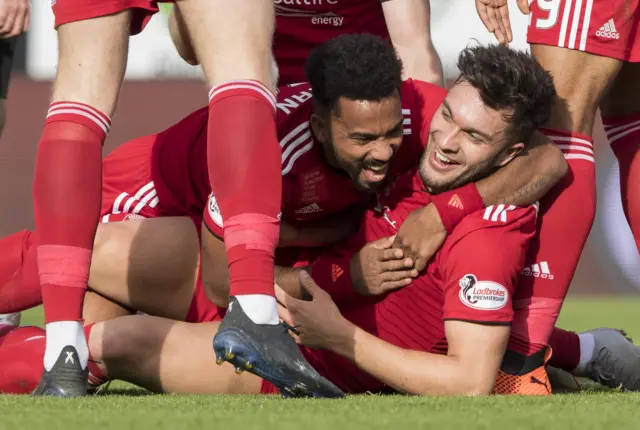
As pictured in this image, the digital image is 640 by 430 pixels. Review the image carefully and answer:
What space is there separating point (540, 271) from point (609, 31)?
773mm

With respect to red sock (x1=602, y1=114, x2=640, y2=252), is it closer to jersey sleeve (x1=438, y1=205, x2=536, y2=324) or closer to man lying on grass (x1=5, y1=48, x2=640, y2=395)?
man lying on grass (x1=5, y1=48, x2=640, y2=395)

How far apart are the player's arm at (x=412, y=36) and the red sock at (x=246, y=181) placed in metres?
1.52

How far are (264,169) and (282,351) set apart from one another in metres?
0.41

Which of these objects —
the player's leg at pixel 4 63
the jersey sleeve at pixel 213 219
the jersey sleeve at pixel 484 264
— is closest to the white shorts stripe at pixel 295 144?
the jersey sleeve at pixel 213 219

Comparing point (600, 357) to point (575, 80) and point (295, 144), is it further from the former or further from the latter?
point (295, 144)

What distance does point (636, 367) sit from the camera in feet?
12.5

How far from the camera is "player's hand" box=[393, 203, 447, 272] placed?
10.8 ft

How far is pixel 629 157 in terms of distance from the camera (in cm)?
415

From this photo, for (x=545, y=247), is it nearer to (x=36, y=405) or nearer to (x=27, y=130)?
(x=36, y=405)

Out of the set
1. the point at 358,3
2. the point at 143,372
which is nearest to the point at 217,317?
the point at 143,372

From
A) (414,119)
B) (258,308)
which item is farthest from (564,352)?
(258,308)

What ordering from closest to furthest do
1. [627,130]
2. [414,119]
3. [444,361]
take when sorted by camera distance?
[444,361] < [414,119] < [627,130]

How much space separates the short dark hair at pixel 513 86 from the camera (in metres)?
3.38

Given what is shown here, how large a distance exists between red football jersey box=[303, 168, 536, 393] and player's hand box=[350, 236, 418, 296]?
0.04 meters
